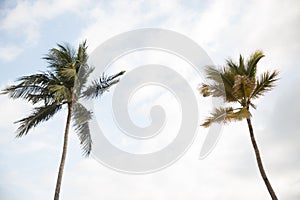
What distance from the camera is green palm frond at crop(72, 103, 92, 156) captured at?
16.0 meters

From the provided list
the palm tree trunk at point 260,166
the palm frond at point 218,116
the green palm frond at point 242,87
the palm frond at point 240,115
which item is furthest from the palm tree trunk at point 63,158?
the palm tree trunk at point 260,166

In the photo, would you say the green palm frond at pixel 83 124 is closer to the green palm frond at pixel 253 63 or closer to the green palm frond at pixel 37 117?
the green palm frond at pixel 37 117

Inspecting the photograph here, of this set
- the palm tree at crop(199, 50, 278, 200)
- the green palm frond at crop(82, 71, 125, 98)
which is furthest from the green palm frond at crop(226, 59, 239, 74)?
the green palm frond at crop(82, 71, 125, 98)

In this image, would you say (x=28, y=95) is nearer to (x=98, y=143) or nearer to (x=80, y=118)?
(x=80, y=118)

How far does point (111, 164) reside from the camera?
1482cm

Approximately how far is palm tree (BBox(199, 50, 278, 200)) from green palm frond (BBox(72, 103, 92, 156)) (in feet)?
21.8

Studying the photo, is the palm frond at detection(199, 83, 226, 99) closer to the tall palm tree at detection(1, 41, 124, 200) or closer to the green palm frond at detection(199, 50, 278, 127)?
the green palm frond at detection(199, 50, 278, 127)

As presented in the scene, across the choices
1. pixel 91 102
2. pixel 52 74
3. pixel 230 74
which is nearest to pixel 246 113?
pixel 230 74

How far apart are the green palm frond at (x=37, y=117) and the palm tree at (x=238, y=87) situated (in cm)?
862

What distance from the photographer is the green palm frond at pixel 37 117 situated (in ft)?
50.2

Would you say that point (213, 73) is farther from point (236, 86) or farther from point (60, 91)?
point (60, 91)

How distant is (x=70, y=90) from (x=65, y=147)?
134 inches

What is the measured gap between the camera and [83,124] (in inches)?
637

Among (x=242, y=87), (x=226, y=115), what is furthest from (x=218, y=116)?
(x=242, y=87)
